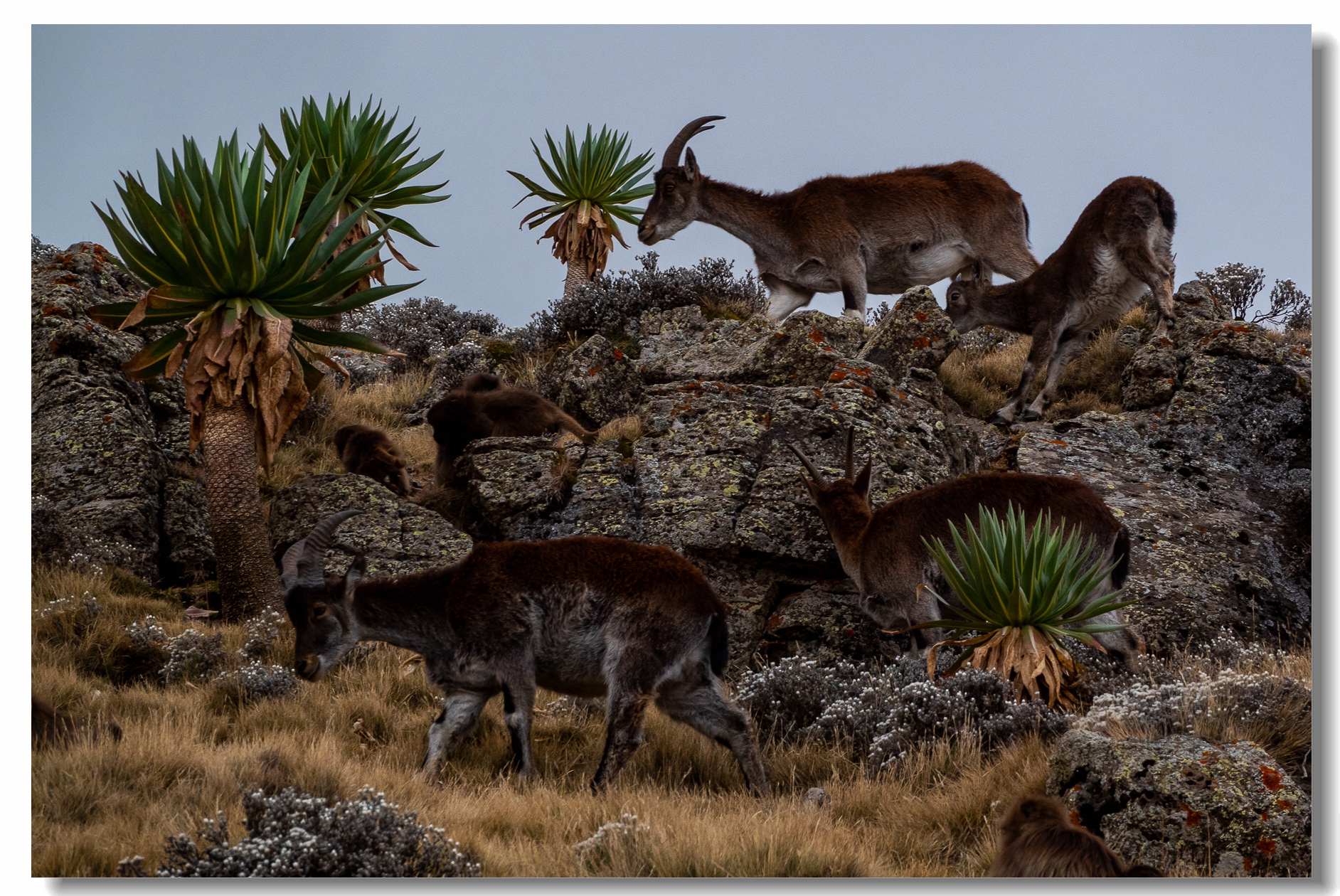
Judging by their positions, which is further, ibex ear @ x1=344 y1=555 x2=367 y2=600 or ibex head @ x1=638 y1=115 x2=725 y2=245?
ibex head @ x1=638 y1=115 x2=725 y2=245

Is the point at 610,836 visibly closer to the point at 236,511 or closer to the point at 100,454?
the point at 236,511

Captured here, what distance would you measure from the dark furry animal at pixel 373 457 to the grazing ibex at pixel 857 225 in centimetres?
312

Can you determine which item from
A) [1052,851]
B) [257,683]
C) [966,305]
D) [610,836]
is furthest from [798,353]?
[1052,851]

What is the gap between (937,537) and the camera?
7.03m

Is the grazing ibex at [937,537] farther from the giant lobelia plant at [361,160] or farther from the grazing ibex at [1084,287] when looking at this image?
the giant lobelia plant at [361,160]

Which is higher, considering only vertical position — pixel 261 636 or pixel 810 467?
pixel 810 467

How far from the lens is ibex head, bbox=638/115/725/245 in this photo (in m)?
11.2

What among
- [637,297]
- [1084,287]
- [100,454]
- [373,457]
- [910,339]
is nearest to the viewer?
[100,454]

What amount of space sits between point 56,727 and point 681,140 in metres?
7.53

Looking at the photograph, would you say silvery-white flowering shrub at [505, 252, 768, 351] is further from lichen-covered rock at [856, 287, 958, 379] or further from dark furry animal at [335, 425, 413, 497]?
dark furry animal at [335, 425, 413, 497]

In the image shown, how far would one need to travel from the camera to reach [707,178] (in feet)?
37.8

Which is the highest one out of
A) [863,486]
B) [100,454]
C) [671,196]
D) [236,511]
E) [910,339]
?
[671,196]

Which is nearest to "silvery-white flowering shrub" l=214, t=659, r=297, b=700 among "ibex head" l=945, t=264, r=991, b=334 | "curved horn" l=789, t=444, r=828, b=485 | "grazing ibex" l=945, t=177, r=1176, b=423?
"curved horn" l=789, t=444, r=828, b=485

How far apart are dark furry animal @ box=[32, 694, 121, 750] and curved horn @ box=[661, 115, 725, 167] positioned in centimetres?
716
